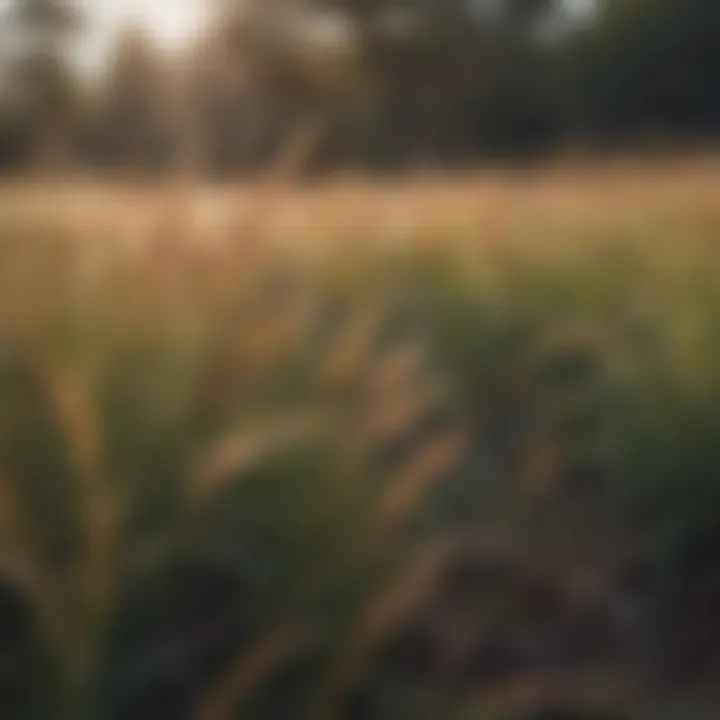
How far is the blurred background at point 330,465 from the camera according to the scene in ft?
4.87

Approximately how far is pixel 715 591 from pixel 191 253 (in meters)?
0.85

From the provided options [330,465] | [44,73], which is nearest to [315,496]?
[330,465]

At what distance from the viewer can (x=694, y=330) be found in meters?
2.25

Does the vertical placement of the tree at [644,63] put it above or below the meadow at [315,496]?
above

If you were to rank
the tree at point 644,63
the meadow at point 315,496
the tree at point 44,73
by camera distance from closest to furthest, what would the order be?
the meadow at point 315,496 < the tree at point 44,73 < the tree at point 644,63

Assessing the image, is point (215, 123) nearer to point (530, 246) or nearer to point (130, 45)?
point (130, 45)

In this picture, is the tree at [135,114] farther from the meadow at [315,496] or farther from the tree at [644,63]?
the tree at [644,63]

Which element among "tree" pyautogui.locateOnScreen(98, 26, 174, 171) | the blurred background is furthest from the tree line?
the blurred background

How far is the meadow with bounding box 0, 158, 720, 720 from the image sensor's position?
4.83 ft

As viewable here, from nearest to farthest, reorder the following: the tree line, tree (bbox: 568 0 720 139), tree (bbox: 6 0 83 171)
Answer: tree (bbox: 6 0 83 171) < the tree line < tree (bbox: 568 0 720 139)

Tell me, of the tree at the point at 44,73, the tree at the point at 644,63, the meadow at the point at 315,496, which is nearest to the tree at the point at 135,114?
the tree at the point at 44,73

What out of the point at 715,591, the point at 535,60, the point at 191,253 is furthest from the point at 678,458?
the point at 535,60

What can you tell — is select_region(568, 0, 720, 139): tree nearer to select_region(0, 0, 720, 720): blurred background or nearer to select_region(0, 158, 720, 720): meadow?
select_region(0, 0, 720, 720): blurred background

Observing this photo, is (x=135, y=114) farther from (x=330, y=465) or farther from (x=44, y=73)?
(x=330, y=465)
